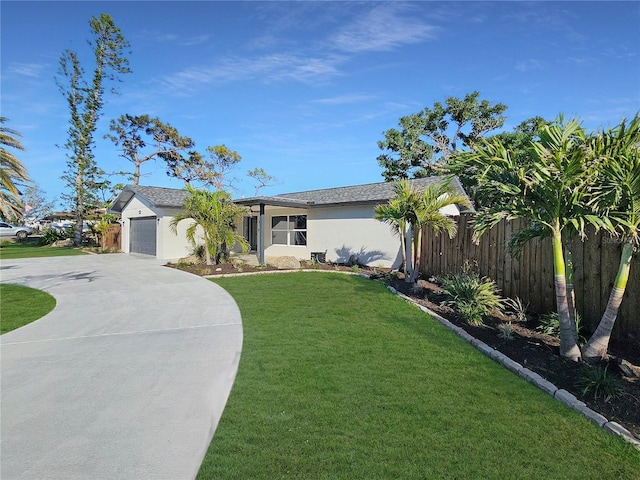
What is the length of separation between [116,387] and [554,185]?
5385 mm

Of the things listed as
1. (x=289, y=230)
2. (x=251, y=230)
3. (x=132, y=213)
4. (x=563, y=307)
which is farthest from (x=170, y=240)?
(x=563, y=307)

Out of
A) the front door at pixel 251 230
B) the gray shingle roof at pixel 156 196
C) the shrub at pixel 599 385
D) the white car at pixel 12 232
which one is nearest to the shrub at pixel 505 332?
the shrub at pixel 599 385

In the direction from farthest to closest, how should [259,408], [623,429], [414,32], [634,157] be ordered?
[414,32], [634,157], [259,408], [623,429]

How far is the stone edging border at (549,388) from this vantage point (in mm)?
2787

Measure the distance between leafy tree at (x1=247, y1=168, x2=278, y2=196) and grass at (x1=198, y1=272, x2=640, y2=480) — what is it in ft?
112

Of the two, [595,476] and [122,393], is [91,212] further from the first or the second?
[595,476]

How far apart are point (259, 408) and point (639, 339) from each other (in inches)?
188

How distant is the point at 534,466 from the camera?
2395mm

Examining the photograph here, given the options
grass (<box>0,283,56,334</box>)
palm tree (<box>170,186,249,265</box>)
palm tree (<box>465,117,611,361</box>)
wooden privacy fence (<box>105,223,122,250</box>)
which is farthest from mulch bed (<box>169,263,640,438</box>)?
wooden privacy fence (<box>105,223,122,250</box>)

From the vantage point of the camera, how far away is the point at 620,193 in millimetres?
3770

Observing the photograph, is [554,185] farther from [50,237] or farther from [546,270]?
[50,237]

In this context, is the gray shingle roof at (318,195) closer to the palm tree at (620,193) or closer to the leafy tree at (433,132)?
the palm tree at (620,193)

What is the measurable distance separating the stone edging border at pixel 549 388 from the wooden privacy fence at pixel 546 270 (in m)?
1.66

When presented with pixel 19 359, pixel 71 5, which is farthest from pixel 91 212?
pixel 19 359
